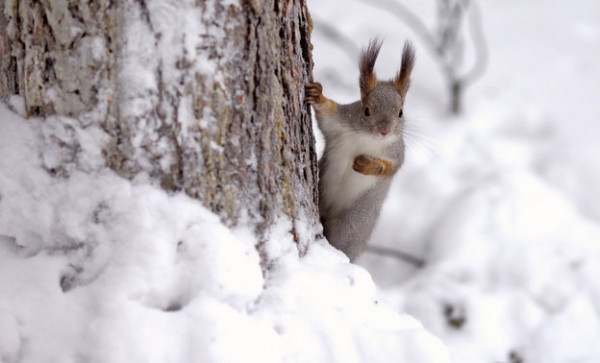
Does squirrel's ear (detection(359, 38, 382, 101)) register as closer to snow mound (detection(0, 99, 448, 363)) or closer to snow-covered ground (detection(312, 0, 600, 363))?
snow-covered ground (detection(312, 0, 600, 363))

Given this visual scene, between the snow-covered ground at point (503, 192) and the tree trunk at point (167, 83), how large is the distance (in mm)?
683

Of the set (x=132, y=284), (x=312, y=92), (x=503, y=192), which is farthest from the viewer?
(x=503, y=192)

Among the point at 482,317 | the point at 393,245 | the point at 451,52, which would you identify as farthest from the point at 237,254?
the point at 451,52

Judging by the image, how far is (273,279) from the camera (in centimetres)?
104

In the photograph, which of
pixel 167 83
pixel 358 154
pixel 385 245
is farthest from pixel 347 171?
pixel 385 245

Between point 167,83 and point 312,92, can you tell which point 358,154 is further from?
point 167,83

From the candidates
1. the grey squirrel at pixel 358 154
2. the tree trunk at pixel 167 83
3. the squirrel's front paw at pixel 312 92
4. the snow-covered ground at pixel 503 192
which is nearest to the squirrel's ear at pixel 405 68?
the grey squirrel at pixel 358 154

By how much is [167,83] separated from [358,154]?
0.67 metres

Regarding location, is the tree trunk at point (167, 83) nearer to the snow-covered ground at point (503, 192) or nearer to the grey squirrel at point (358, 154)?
the grey squirrel at point (358, 154)

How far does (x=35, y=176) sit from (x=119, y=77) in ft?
0.69

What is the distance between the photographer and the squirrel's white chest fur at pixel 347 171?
4.95 feet

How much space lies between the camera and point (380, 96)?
4.94ft

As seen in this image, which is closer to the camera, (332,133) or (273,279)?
(273,279)

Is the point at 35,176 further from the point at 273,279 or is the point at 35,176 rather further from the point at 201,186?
the point at 273,279
